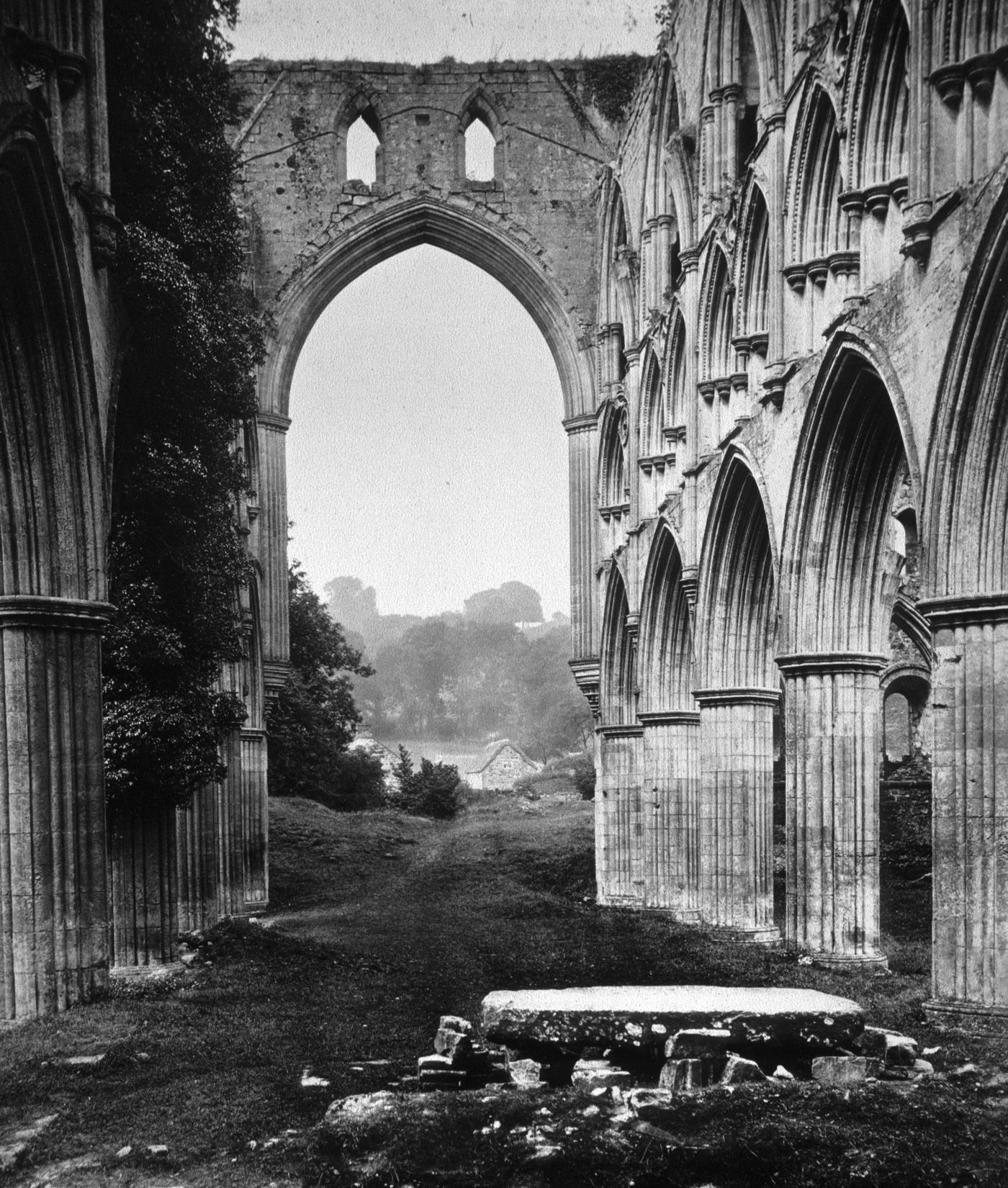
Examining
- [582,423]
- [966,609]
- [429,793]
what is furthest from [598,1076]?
[429,793]

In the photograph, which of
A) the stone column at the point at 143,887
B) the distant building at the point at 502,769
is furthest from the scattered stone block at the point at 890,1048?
the distant building at the point at 502,769

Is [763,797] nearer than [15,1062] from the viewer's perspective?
No

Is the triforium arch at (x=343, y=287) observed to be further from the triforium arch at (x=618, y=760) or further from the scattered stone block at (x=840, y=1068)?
the scattered stone block at (x=840, y=1068)

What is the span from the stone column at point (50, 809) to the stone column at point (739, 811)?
8.40 meters

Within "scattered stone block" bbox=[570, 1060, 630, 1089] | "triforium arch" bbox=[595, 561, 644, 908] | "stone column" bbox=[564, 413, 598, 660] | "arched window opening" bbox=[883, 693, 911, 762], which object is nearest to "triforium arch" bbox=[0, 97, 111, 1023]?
"scattered stone block" bbox=[570, 1060, 630, 1089]

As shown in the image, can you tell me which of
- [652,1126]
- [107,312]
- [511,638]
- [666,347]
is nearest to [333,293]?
[666,347]

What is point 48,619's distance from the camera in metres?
9.73

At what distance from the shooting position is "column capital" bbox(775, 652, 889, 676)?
40.5 ft

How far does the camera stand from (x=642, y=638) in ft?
67.5

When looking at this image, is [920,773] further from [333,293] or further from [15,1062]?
[15,1062]

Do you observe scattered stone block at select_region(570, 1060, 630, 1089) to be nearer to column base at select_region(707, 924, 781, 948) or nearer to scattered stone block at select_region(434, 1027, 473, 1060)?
scattered stone block at select_region(434, 1027, 473, 1060)

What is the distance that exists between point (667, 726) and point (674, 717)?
0.76 ft

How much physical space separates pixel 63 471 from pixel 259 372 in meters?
16.0

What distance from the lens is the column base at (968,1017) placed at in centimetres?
839
